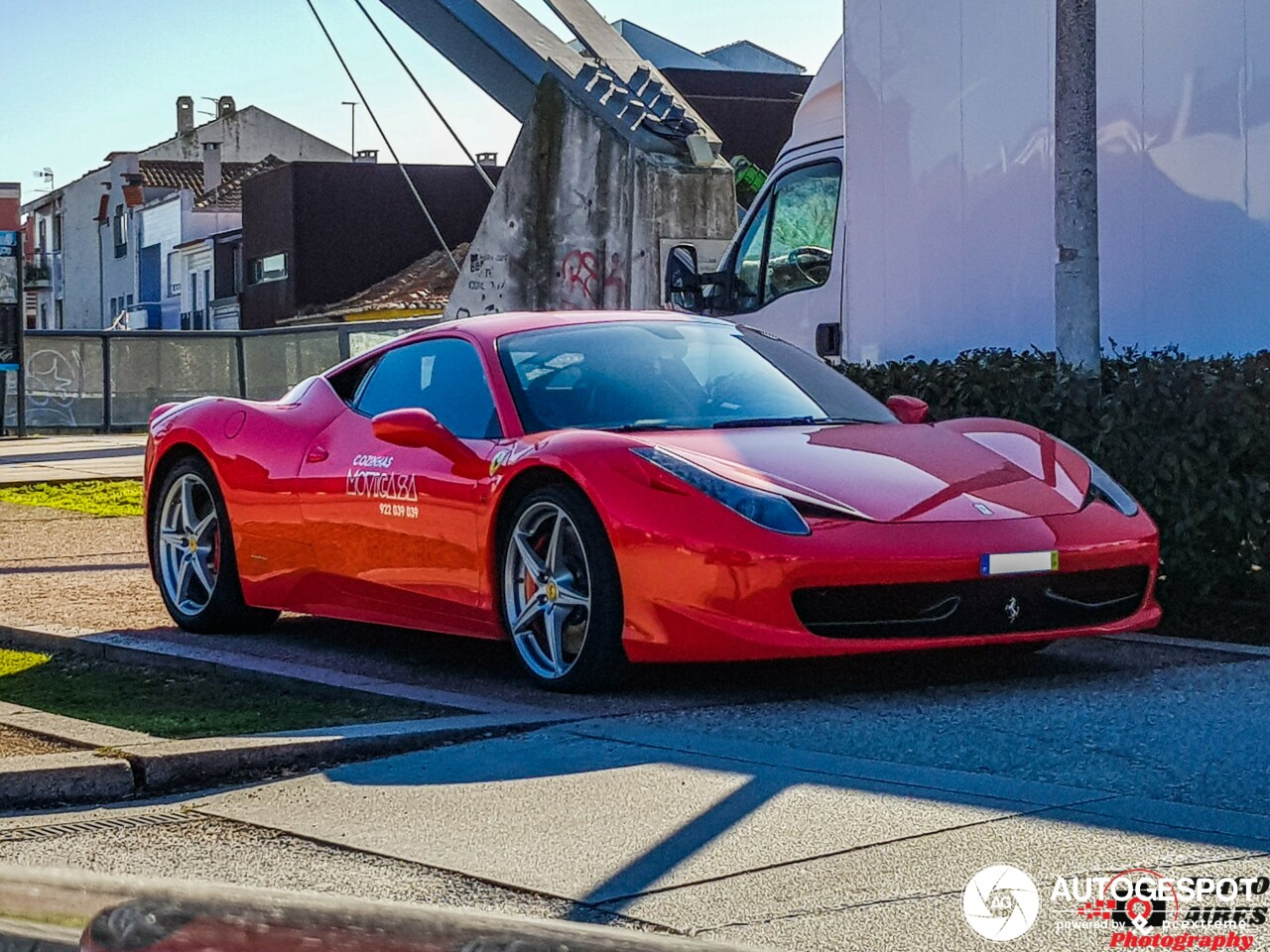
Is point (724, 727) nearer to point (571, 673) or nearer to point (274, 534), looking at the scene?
point (571, 673)

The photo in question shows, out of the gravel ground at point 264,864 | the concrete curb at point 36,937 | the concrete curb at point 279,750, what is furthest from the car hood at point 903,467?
the concrete curb at point 36,937

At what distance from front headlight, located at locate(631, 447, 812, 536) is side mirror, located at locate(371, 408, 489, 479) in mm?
946

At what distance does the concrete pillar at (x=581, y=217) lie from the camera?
2405cm

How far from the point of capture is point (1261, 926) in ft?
10.7

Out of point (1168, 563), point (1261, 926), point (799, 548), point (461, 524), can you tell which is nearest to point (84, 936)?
point (1261, 926)

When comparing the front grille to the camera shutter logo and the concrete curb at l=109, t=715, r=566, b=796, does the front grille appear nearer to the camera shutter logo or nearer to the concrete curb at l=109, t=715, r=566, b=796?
the concrete curb at l=109, t=715, r=566, b=796

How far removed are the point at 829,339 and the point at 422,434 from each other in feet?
15.4

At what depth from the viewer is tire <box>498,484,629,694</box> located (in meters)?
6.17

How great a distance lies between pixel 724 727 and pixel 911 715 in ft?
1.79

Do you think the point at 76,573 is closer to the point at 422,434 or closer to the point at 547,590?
the point at 422,434

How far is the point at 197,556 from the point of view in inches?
330

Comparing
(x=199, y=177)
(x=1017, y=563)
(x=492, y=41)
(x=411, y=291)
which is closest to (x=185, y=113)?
(x=199, y=177)

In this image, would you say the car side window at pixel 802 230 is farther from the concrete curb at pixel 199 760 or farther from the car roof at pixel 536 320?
the concrete curb at pixel 199 760

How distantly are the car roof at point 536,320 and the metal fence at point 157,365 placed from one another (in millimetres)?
25803
